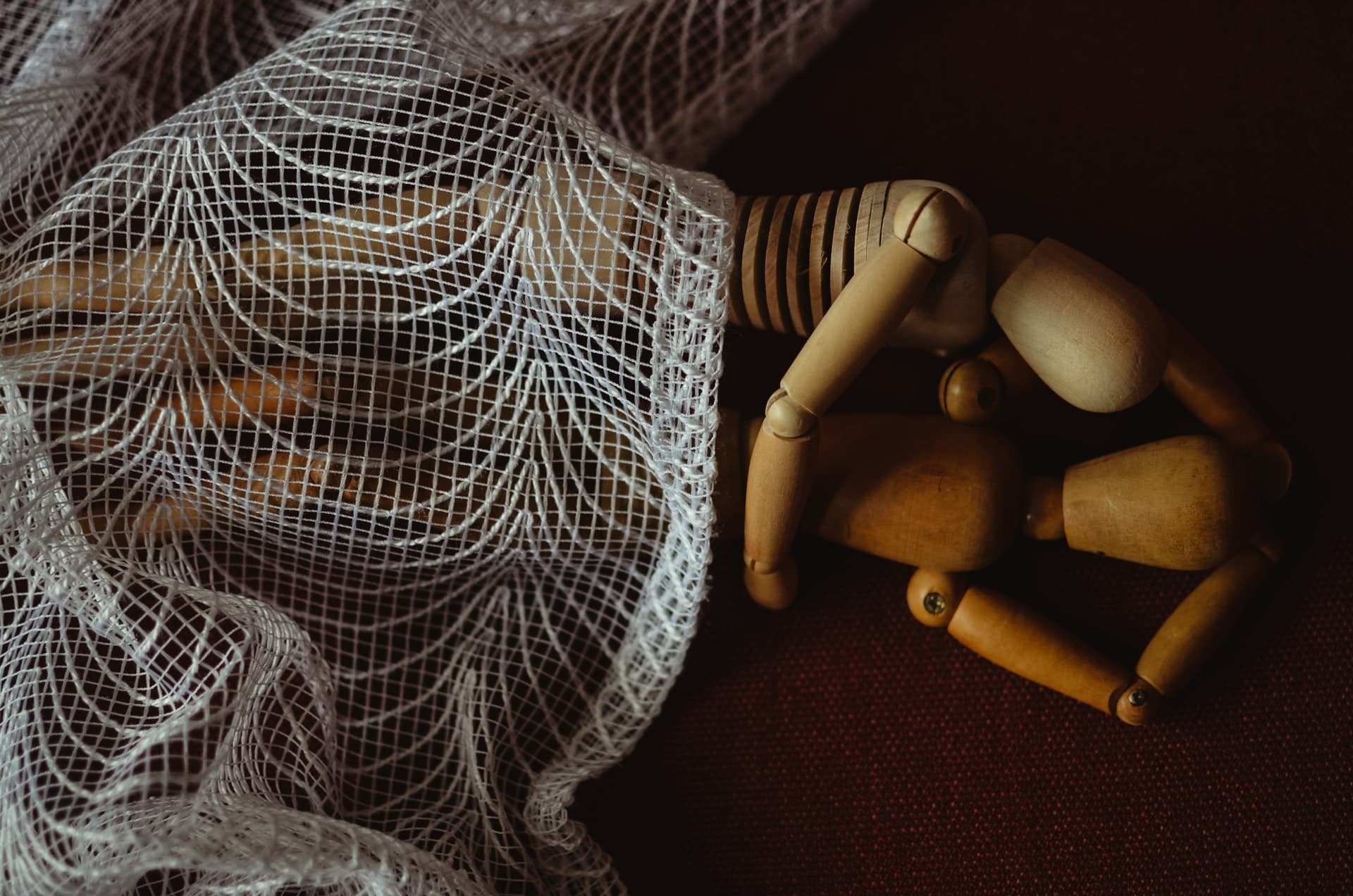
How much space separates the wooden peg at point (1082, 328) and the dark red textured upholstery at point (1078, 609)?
4.1 inches

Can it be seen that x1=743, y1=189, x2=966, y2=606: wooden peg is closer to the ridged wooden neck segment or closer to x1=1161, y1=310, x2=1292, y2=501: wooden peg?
the ridged wooden neck segment

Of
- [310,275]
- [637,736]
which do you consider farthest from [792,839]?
[310,275]

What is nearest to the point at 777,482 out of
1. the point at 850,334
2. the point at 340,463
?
the point at 850,334

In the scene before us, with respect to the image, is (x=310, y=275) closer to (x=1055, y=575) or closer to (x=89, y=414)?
(x=89, y=414)

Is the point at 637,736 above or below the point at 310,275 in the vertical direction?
below

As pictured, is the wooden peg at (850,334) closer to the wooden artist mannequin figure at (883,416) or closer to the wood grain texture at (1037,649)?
the wooden artist mannequin figure at (883,416)

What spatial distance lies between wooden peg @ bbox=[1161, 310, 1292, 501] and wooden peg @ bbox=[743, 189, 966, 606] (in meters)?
0.14

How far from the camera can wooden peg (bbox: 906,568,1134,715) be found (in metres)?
0.43

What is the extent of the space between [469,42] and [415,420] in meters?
0.15

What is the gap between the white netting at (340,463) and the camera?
0.37 metres

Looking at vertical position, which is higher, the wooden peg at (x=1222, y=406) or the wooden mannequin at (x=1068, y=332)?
the wooden mannequin at (x=1068, y=332)

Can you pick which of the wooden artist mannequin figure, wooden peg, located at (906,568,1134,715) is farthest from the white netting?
wooden peg, located at (906,568,1134,715)

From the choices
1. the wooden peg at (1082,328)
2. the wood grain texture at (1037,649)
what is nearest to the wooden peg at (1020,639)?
the wood grain texture at (1037,649)

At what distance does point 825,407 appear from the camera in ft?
1.19
